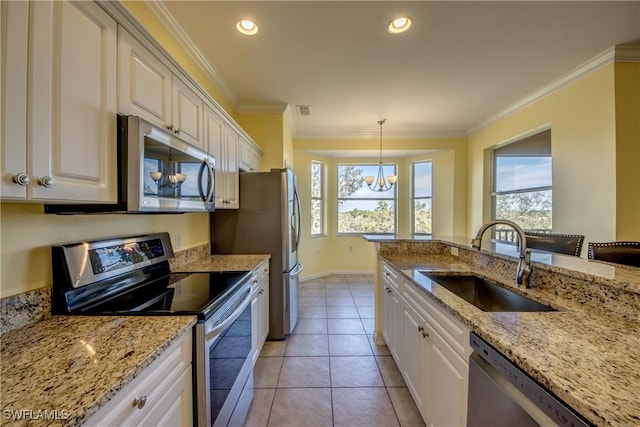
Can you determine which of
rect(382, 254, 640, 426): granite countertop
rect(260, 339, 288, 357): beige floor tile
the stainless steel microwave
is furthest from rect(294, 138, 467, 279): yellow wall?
rect(382, 254, 640, 426): granite countertop

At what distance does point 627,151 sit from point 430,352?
2877 mm

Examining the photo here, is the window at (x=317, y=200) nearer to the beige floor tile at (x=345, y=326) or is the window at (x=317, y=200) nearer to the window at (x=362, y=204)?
the window at (x=362, y=204)

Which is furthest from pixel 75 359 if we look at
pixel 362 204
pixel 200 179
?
pixel 362 204

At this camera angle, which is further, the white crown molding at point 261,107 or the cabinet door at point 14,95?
the white crown molding at point 261,107

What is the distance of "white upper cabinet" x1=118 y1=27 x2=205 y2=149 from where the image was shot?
1088 mm

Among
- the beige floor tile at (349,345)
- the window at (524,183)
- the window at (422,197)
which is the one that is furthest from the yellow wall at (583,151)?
the beige floor tile at (349,345)

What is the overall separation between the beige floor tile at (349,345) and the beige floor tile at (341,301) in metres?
0.93

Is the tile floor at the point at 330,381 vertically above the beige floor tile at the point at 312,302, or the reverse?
the beige floor tile at the point at 312,302

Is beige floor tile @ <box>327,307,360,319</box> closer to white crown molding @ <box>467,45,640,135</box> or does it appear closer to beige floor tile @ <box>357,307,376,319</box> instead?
beige floor tile @ <box>357,307,376,319</box>

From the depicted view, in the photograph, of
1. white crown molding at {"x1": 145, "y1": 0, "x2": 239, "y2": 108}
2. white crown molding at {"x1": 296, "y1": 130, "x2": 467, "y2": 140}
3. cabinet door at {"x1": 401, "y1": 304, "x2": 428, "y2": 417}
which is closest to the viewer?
cabinet door at {"x1": 401, "y1": 304, "x2": 428, "y2": 417}

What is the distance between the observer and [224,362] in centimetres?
133

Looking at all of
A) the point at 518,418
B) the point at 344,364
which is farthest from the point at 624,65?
the point at 344,364

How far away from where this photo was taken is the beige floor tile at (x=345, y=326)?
9.38ft

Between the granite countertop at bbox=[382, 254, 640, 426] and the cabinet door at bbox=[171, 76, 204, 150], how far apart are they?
1.72 meters
